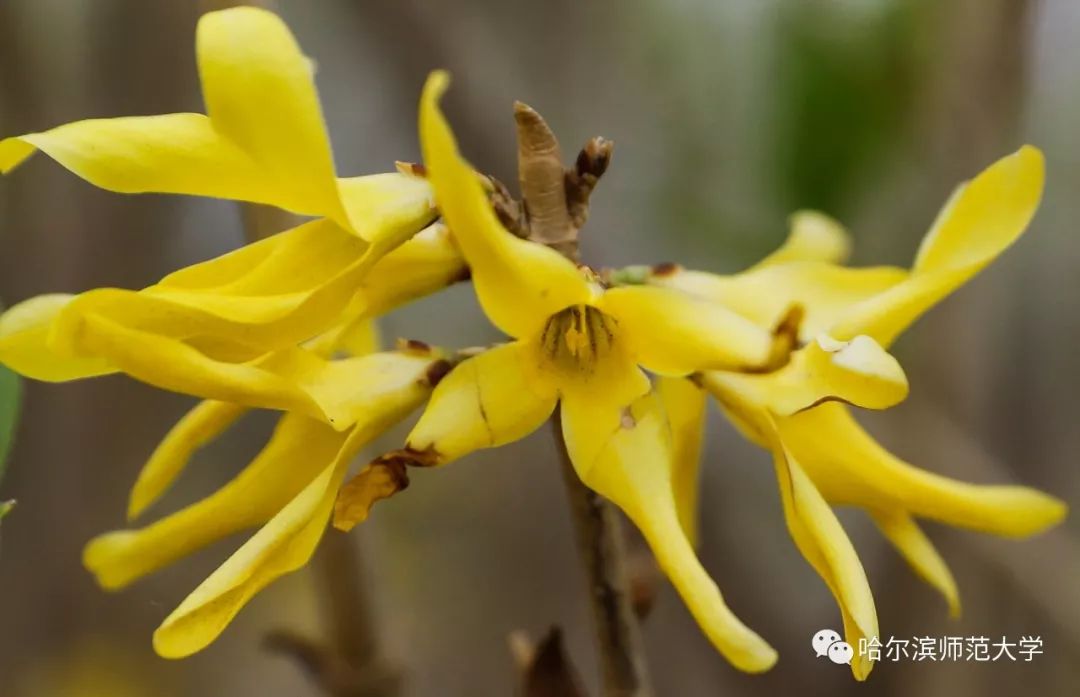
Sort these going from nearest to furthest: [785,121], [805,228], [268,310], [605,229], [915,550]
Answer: [268,310] < [915,550] < [805,228] < [785,121] < [605,229]

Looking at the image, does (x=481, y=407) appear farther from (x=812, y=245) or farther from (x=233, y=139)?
(x=812, y=245)

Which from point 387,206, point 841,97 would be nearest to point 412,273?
point 387,206

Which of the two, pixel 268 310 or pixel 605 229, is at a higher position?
pixel 268 310

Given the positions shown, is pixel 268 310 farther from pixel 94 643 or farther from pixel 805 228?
pixel 94 643

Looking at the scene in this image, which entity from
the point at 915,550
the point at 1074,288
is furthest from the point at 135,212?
the point at 1074,288

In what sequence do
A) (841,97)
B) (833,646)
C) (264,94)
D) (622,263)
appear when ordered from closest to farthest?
(264,94) < (833,646) < (841,97) < (622,263)

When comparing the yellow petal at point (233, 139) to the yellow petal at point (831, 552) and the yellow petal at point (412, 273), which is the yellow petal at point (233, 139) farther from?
the yellow petal at point (831, 552)

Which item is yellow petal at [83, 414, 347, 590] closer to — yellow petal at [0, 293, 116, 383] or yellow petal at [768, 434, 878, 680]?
yellow petal at [0, 293, 116, 383]
